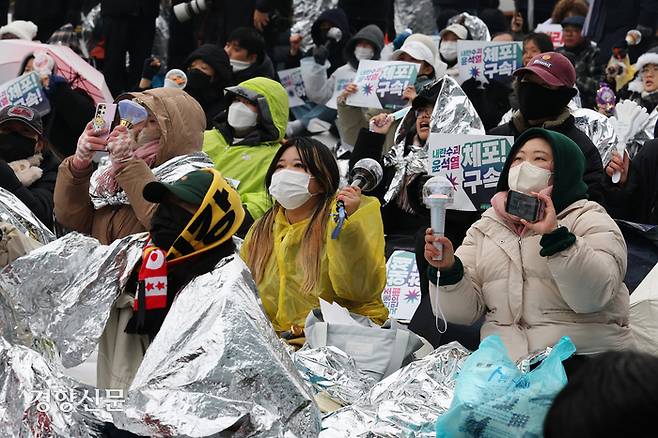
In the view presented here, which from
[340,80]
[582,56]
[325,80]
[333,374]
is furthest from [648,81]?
[333,374]

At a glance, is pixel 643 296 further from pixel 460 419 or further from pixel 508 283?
pixel 460 419

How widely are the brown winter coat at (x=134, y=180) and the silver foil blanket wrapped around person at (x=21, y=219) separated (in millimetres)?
169

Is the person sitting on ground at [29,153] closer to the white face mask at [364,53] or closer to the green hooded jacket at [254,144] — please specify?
the green hooded jacket at [254,144]

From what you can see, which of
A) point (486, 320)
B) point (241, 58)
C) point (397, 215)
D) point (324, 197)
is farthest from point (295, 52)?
point (486, 320)

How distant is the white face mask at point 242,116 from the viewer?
7969 mm

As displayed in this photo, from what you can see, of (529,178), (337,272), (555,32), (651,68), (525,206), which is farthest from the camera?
(555,32)

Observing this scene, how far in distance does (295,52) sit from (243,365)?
8824 millimetres

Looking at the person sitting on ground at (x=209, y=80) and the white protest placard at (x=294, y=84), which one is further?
the white protest placard at (x=294, y=84)

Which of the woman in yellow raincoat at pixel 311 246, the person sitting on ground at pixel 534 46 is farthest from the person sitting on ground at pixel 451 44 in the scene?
the woman in yellow raincoat at pixel 311 246

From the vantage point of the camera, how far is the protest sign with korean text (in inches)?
356

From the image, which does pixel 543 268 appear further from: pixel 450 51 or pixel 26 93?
pixel 450 51

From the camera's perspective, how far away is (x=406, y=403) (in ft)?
14.7

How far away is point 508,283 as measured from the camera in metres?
5.08

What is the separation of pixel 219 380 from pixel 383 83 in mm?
5485
